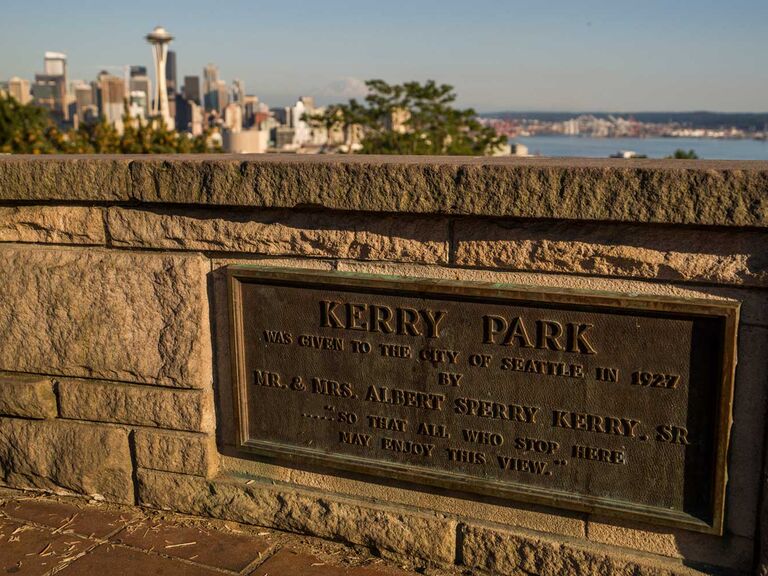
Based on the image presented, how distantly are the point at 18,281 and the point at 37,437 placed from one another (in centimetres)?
70

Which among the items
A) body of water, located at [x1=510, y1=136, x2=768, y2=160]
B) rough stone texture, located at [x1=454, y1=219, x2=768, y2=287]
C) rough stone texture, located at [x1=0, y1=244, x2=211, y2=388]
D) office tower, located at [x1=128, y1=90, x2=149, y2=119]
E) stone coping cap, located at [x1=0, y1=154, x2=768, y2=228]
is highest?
office tower, located at [x1=128, y1=90, x2=149, y2=119]

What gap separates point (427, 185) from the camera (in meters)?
2.85

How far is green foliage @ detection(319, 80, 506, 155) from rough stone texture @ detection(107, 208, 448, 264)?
773 inches

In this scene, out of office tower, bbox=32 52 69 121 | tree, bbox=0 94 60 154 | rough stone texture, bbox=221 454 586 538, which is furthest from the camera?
office tower, bbox=32 52 69 121

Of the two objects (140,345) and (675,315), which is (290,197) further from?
(675,315)

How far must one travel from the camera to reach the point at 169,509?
11.8 ft

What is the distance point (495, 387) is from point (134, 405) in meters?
1.57

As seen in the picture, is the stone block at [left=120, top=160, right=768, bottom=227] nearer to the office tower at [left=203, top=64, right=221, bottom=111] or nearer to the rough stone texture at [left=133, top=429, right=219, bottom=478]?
the rough stone texture at [left=133, top=429, right=219, bottom=478]

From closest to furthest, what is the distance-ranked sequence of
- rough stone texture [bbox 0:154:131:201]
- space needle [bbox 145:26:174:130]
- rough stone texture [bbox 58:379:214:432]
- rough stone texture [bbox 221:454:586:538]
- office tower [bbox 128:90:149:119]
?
rough stone texture [bbox 221:454:586:538], rough stone texture [bbox 0:154:131:201], rough stone texture [bbox 58:379:214:432], office tower [bbox 128:90:149:119], space needle [bbox 145:26:174:130]

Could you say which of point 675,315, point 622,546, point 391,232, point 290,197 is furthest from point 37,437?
point 675,315

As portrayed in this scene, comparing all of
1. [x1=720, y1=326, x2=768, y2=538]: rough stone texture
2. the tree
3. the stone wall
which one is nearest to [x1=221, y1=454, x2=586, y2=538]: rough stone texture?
the stone wall

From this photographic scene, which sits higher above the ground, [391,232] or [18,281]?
[391,232]

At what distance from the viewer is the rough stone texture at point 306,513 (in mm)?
3154

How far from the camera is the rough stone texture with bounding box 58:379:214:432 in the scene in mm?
3475
